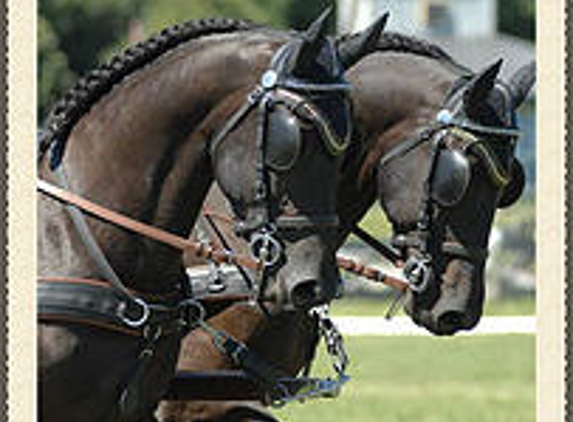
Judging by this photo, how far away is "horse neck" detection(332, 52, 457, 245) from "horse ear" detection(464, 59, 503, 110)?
162 millimetres

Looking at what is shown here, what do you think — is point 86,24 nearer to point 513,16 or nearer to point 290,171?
point 513,16

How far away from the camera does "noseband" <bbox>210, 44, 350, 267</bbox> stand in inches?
184

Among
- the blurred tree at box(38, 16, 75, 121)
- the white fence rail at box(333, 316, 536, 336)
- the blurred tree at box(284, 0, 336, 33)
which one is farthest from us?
the blurred tree at box(284, 0, 336, 33)

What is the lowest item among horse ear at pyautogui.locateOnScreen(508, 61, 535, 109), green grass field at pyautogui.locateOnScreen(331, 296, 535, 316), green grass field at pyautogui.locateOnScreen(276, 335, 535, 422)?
green grass field at pyautogui.locateOnScreen(331, 296, 535, 316)

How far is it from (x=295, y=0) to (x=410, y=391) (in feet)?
77.8

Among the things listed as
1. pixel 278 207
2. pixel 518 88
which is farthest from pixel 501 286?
pixel 278 207

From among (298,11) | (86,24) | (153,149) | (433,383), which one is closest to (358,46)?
(153,149)

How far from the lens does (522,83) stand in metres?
6.12

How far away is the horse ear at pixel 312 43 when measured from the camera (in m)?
4.70

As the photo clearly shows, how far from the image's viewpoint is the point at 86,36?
108 feet

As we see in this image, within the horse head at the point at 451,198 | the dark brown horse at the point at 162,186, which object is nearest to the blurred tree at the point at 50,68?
the horse head at the point at 451,198

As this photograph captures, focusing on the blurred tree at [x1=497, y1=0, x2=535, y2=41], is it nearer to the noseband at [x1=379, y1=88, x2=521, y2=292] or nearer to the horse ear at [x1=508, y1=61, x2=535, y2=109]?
the horse ear at [x1=508, y1=61, x2=535, y2=109]

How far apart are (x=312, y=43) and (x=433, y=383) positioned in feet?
26.7

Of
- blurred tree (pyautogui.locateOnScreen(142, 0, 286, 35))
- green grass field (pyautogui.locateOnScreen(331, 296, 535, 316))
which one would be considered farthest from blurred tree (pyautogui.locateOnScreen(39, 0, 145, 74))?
green grass field (pyautogui.locateOnScreen(331, 296, 535, 316))
